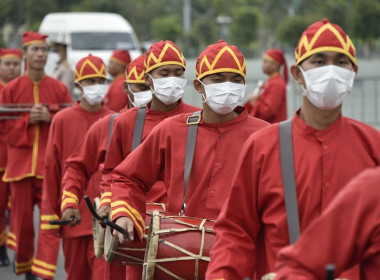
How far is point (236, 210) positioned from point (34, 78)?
7169mm

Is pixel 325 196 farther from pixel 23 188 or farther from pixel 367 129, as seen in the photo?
pixel 23 188

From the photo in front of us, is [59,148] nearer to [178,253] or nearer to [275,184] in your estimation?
[178,253]

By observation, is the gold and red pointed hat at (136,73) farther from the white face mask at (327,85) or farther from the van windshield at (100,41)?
the van windshield at (100,41)

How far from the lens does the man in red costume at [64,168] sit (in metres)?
9.65

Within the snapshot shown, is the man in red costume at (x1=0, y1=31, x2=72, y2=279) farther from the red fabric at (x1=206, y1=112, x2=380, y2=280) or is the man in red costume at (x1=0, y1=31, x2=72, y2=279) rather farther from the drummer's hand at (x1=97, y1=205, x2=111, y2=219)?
the red fabric at (x1=206, y1=112, x2=380, y2=280)

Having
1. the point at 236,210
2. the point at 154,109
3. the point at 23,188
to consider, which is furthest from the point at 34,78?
the point at 236,210

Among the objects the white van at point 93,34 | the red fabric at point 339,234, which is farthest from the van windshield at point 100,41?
the red fabric at point 339,234

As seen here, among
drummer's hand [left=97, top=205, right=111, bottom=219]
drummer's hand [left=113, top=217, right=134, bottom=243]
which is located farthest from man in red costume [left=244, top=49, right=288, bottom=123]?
drummer's hand [left=113, top=217, right=134, bottom=243]

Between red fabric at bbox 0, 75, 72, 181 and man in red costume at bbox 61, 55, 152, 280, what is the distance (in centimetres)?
225

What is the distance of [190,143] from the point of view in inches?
257

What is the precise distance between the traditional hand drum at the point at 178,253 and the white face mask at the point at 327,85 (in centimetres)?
142

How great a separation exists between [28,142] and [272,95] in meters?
5.22

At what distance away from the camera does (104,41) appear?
29484 millimetres

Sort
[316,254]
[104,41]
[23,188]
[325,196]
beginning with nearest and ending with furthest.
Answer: [316,254] < [325,196] < [23,188] < [104,41]
